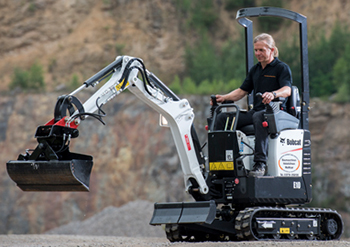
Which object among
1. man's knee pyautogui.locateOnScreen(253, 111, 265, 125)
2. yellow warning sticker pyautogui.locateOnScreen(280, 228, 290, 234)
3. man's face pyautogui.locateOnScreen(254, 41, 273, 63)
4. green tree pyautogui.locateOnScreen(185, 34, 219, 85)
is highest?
green tree pyautogui.locateOnScreen(185, 34, 219, 85)

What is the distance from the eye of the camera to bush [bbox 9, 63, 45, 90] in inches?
793

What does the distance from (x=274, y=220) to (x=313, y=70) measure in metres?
16.5

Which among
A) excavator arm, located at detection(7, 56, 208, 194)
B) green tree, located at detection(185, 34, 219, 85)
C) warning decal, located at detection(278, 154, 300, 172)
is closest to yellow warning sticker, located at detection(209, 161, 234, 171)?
excavator arm, located at detection(7, 56, 208, 194)

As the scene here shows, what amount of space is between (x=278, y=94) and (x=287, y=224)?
1722 millimetres

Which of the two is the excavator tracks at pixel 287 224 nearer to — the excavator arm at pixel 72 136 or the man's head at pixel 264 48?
Result: the excavator arm at pixel 72 136

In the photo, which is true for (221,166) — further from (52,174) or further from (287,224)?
(52,174)

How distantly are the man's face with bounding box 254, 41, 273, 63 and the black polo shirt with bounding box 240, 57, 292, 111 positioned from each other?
0.31 feet

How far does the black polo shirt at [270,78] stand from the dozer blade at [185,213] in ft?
5.11

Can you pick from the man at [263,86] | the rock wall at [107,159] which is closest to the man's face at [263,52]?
the man at [263,86]

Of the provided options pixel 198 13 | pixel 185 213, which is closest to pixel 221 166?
pixel 185 213

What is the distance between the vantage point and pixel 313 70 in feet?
75.4

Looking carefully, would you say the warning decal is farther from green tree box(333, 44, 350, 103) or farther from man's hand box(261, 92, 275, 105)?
green tree box(333, 44, 350, 103)

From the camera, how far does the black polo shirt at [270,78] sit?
766cm

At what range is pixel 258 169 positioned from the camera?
24.0 feet
